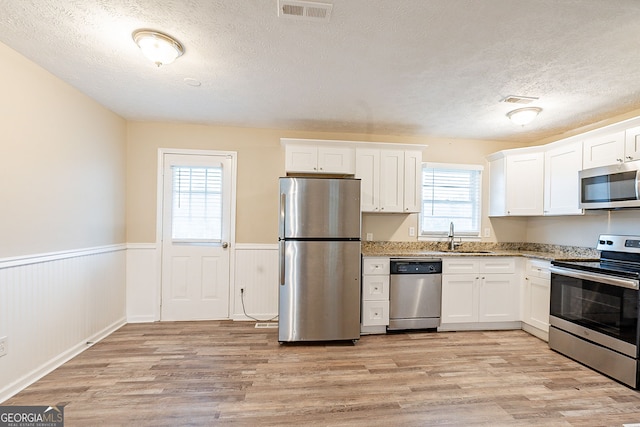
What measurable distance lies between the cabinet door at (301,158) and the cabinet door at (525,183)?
2.48m

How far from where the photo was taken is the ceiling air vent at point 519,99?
8.98 feet

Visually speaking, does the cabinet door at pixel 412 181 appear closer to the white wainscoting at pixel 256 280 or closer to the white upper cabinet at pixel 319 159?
the white upper cabinet at pixel 319 159

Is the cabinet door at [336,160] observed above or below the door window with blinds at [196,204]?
above

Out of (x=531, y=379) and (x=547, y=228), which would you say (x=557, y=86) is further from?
(x=531, y=379)

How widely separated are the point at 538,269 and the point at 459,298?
35.7 inches

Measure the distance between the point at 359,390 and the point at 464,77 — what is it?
8.50 ft

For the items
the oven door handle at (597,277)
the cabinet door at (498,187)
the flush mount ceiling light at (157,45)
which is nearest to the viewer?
the flush mount ceiling light at (157,45)

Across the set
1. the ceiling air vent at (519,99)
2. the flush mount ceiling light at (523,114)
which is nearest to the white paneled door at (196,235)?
the ceiling air vent at (519,99)

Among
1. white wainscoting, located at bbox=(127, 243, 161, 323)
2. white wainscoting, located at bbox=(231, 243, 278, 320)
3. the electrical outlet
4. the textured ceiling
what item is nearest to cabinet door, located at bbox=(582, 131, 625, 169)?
the textured ceiling

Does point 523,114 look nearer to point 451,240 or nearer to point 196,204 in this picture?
point 451,240

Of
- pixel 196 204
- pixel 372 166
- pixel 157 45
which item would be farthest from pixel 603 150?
pixel 196 204

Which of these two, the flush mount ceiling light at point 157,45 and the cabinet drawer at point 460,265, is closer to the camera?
the flush mount ceiling light at point 157,45

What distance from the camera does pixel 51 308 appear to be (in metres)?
2.46

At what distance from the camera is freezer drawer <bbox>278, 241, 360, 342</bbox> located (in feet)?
10.0
